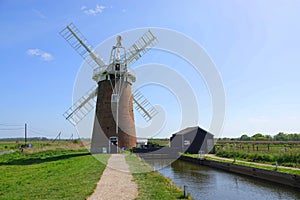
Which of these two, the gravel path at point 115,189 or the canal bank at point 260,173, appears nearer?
the gravel path at point 115,189

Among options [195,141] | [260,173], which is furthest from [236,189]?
[195,141]

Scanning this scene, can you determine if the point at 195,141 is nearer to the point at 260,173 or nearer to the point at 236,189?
the point at 260,173

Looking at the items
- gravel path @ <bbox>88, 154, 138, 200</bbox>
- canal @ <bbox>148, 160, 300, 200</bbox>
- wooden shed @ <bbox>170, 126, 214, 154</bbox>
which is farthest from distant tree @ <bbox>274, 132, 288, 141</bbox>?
gravel path @ <bbox>88, 154, 138, 200</bbox>

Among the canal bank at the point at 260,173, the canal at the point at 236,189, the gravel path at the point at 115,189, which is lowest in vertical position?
the canal at the point at 236,189

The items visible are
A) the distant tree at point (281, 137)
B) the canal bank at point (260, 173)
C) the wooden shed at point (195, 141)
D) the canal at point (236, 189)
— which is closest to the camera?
the canal at point (236, 189)

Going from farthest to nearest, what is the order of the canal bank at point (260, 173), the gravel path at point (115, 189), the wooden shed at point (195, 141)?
the wooden shed at point (195, 141) < the canal bank at point (260, 173) < the gravel path at point (115, 189)

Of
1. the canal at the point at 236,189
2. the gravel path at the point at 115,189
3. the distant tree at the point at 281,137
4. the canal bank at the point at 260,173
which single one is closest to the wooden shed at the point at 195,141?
the canal bank at the point at 260,173

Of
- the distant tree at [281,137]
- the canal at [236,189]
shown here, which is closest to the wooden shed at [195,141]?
the canal at [236,189]

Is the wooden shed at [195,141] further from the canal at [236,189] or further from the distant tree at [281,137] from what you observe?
the distant tree at [281,137]

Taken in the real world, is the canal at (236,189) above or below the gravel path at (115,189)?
below

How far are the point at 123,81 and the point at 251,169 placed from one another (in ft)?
43.1

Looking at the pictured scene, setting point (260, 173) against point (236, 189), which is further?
point (260, 173)

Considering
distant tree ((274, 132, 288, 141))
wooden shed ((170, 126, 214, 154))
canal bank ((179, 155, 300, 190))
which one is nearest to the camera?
canal bank ((179, 155, 300, 190))

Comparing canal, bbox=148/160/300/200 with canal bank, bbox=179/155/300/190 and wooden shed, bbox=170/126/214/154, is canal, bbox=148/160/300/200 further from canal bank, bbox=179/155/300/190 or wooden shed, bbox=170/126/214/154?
wooden shed, bbox=170/126/214/154
